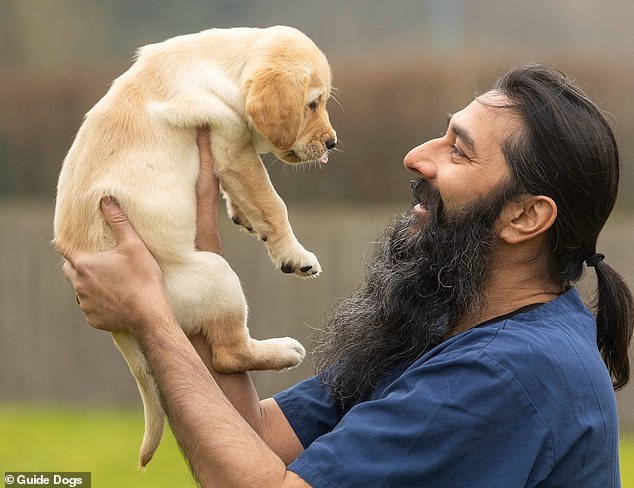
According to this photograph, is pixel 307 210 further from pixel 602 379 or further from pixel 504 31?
pixel 602 379

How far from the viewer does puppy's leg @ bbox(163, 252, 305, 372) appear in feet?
9.59

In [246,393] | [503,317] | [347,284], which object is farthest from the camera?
[347,284]

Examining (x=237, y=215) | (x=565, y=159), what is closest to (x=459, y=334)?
(x=565, y=159)

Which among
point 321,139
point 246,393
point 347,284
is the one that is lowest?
point 347,284

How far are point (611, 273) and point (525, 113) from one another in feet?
1.94

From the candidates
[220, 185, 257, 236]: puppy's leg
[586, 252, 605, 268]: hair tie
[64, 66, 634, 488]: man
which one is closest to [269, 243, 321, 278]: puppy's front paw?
[220, 185, 257, 236]: puppy's leg

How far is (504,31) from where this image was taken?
10086mm

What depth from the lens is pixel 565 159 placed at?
9.50ft

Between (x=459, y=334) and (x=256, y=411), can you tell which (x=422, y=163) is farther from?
(x=256, y=411)

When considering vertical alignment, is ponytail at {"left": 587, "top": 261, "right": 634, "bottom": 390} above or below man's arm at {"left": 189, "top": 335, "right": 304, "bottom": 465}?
above

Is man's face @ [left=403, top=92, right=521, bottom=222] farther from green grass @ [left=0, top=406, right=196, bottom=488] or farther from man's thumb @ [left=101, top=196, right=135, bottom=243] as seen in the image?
green grass @ [left=0, top=406, right=196, bottom=488]

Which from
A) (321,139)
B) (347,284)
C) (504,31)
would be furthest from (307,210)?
(321,139)

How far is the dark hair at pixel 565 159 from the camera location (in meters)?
2.90

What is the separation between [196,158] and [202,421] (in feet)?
2.72
